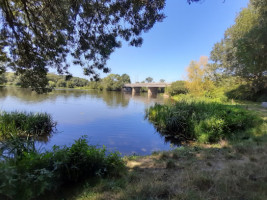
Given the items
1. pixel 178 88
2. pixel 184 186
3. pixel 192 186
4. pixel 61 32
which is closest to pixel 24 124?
pixel 61 32

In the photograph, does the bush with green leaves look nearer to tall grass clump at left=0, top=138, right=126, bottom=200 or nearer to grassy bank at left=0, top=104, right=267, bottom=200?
grassy bank at left=0, top=104, right=267, bottom=200

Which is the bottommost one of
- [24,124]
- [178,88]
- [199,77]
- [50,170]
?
[24,124]

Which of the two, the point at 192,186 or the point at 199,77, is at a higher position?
the point at 199,77

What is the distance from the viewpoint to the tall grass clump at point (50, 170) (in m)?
1.89

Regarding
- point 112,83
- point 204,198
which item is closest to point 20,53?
point 204,198

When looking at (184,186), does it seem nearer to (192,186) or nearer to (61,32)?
(192,186)

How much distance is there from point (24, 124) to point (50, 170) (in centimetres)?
746

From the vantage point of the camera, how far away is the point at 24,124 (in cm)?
822

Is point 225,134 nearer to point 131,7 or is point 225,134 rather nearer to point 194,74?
point 131,7

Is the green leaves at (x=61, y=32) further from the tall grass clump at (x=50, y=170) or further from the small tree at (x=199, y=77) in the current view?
the small tree at (x=199, y=77)

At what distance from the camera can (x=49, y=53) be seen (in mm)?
5008

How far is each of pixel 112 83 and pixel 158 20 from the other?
62.7 m

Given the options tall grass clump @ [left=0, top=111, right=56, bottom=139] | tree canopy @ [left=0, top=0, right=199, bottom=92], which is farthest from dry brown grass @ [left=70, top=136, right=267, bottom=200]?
tall grass clump @ [left=0, top=111, right=56, bottom=139]

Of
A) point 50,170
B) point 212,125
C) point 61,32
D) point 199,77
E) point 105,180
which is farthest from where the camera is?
point 199,77
